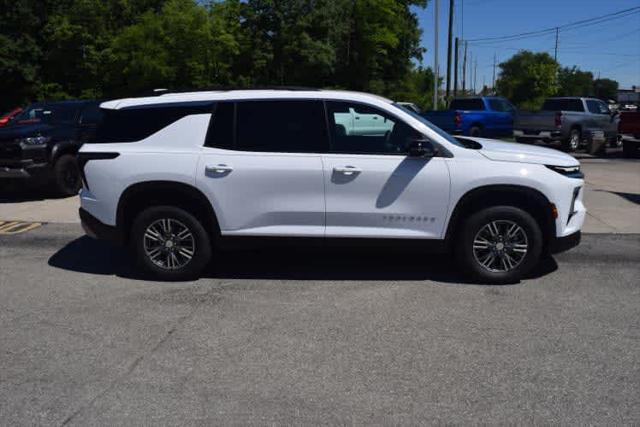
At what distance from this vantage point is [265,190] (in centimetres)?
583

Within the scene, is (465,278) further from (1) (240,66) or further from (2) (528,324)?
(1) (240,66)

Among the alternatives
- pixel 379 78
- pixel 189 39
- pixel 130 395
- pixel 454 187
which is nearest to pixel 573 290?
pixel 454 187

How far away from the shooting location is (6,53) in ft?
140

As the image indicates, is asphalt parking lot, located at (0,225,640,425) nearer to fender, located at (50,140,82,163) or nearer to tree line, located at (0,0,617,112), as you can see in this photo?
fender, located at (50,140,82,163)

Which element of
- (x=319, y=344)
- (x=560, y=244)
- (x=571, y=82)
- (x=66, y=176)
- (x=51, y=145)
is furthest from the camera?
(x=571, y=82)

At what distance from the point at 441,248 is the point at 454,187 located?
605 mm

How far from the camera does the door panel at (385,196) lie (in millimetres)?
5773

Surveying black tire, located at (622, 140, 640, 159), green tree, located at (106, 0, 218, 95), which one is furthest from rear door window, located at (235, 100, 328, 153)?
green tree, located at (106, 0, 218, 95)

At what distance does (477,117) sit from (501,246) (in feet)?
58.8

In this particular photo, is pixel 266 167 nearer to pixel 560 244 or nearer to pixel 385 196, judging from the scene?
pixel 385 196

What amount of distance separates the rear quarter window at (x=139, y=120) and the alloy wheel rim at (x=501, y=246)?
2.90 meters

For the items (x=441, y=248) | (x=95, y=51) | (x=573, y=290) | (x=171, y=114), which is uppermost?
(x=95, y=51)

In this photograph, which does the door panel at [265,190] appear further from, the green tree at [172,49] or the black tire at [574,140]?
the green tree at [172,49]

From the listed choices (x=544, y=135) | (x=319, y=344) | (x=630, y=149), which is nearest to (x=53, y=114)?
(x=319, y=344)
